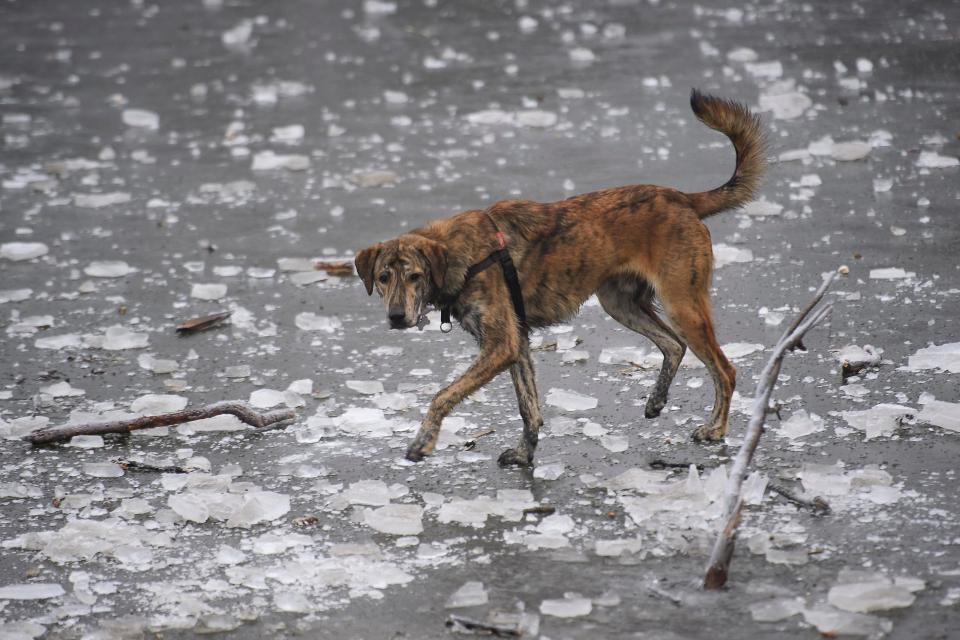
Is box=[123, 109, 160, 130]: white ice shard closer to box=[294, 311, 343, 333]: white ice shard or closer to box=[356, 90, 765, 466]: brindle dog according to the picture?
box=[294, 311, 343, 333]: white ice shard

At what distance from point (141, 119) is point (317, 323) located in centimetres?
546

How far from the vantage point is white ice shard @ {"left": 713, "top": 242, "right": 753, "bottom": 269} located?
7777 mm

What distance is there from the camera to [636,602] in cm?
429

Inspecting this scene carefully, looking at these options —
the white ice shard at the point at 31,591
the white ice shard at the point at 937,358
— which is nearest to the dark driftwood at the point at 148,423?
the white ice shard at the point at 31,591

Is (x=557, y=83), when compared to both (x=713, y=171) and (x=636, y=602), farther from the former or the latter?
(x=636, y=602)

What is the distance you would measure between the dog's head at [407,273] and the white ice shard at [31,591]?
172cm

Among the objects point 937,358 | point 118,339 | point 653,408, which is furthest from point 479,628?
point 118,339

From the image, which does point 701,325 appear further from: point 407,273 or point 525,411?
point 407,273

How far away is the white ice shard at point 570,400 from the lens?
6109 millimetres

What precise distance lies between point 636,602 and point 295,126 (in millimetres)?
7802

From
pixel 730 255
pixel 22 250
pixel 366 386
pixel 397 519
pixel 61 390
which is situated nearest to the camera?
pixel 397 519

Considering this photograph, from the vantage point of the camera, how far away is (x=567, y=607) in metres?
4.28

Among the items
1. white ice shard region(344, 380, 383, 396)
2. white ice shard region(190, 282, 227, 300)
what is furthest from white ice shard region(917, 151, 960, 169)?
white ice shard region(190, 282, 227, 300)

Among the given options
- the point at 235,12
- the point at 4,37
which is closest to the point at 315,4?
the point at 235,12
